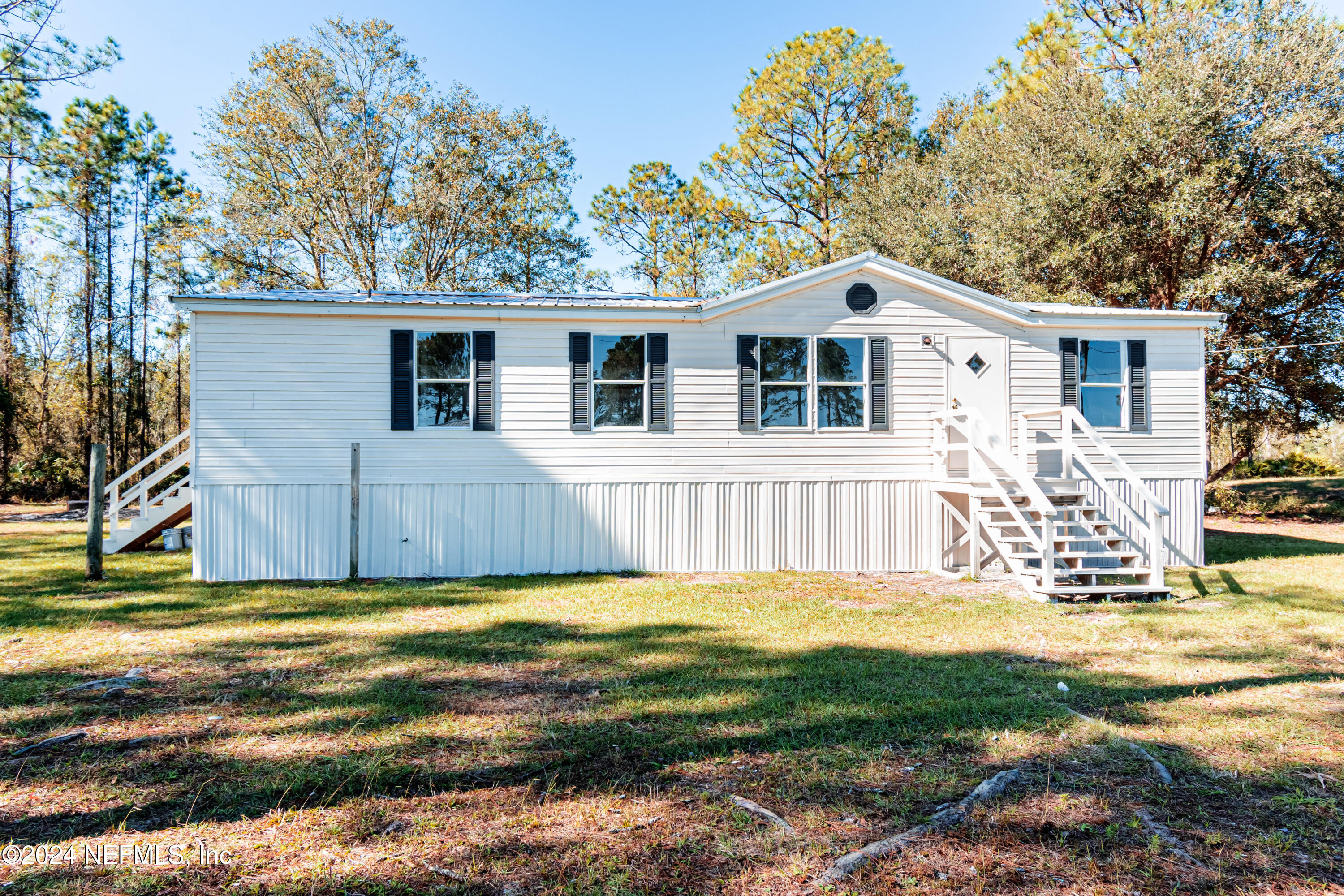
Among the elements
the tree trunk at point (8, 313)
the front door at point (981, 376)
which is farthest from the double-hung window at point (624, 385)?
the tree trunk at point (8, 313)

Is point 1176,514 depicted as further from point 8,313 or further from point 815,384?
point 8,313

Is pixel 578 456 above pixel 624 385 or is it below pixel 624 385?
below

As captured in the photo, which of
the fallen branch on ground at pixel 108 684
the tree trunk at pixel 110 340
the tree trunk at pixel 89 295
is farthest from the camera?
the tree trunk at pixel 110 340

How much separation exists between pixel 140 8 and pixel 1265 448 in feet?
137

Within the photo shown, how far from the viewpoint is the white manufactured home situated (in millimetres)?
9414

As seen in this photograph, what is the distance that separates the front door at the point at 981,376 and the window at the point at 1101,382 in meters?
1.24

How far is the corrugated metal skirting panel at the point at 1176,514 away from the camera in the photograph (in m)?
10.5

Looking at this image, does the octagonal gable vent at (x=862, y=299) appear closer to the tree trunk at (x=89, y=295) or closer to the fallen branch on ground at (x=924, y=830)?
the fallen branch on ground at (x=924, y=830)

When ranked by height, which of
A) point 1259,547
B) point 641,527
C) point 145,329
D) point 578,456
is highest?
point 145,329

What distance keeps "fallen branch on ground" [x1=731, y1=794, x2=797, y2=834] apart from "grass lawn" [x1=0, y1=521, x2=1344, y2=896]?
0.04 m

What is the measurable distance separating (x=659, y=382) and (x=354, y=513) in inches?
168

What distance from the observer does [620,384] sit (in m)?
10.0

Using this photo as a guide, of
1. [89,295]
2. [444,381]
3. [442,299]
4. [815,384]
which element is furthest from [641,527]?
[89,295]

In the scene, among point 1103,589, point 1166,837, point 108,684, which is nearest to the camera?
point 1166,837
